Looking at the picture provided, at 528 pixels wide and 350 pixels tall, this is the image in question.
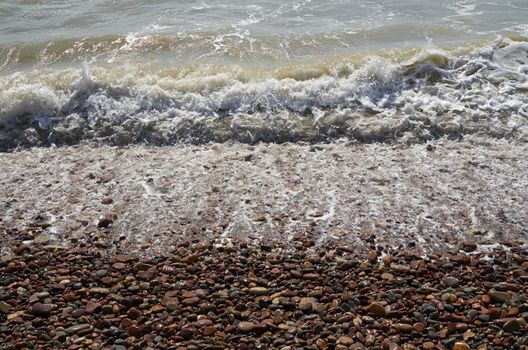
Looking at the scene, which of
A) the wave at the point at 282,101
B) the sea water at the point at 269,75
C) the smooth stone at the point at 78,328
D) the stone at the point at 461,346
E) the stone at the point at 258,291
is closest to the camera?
the stone at the point at 461,346

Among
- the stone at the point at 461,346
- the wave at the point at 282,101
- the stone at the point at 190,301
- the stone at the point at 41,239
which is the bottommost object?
the stone at the point at 461,346

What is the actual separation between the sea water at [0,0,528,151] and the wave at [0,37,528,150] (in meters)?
0.03

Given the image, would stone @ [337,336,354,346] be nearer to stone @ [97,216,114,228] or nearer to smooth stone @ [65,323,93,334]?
smooth stone @ [65,323,93,334]

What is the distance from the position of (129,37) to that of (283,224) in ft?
26.5

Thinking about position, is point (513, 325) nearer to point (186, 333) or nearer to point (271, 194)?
point (186, 333)

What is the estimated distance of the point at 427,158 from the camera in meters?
7.69

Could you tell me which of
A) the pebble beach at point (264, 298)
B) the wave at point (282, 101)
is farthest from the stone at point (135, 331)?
the wave at point (282, 101)

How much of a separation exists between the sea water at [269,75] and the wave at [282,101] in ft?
0.09

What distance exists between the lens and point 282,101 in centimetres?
937

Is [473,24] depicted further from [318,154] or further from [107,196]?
[107,196]

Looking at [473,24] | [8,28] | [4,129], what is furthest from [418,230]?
[8,28]

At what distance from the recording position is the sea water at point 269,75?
869 cm

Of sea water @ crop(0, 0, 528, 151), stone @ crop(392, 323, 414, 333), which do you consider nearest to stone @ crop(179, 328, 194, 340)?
stone @ crop(392, 323, 414, 333)

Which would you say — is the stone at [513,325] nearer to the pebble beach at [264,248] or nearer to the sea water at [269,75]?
the pebble beach at [264,248]
